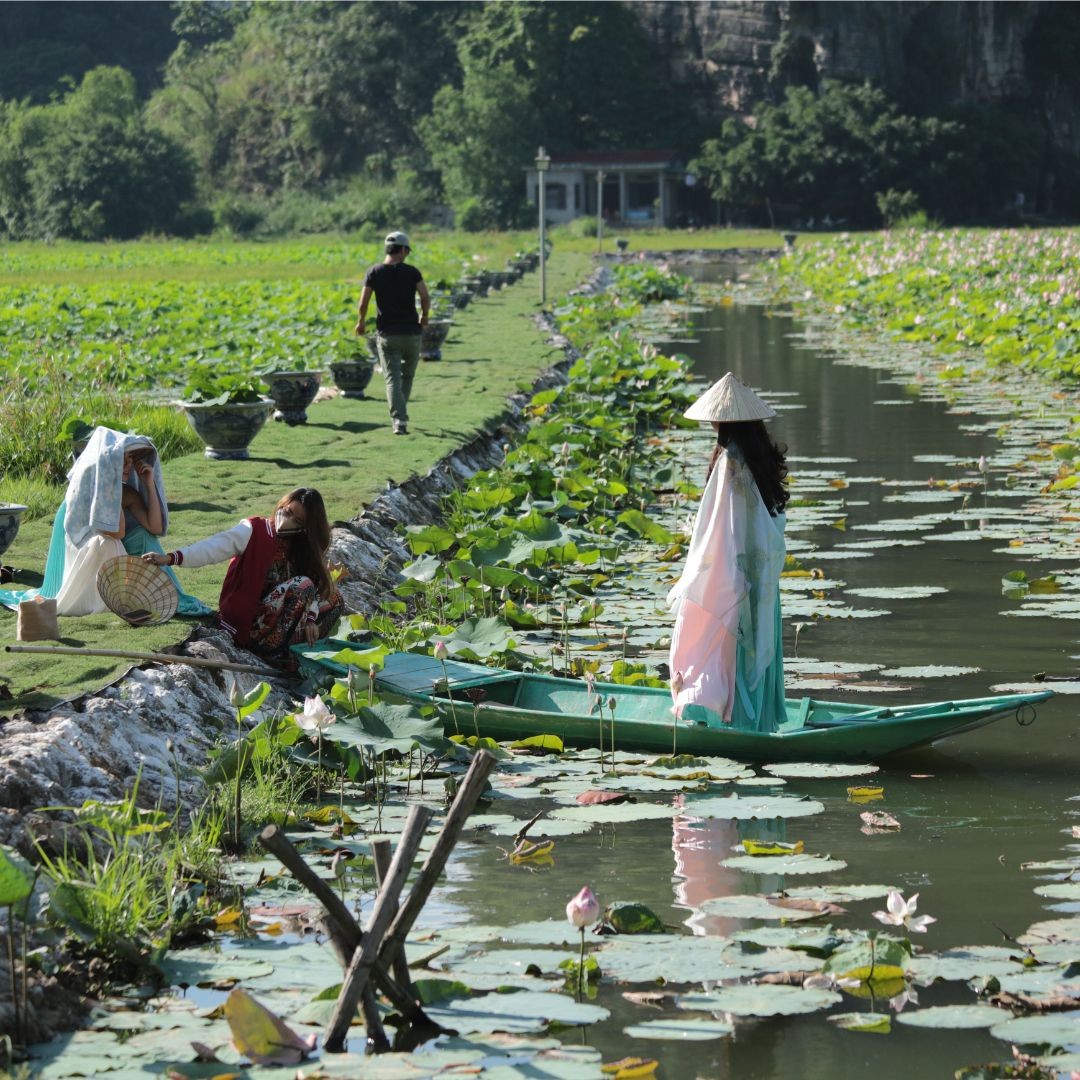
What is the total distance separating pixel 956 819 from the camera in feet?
19.2

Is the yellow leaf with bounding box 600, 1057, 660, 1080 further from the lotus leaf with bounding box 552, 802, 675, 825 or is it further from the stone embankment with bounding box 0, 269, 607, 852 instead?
the lotus leaf with bounding box 552, 802, 675, 825

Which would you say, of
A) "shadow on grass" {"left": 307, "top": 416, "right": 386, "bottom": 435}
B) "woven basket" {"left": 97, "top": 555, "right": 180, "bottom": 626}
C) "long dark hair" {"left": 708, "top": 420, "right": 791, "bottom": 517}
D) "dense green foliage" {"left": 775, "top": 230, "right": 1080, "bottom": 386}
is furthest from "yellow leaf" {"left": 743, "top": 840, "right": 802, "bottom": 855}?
"dense green foliage" {"left": 775, "top": 230, "right": 1080, "bottom": 386}

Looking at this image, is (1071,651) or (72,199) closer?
(1071,651)

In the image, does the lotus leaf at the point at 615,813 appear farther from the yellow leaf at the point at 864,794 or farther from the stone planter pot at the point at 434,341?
the stone planter pot at the point at 434,341

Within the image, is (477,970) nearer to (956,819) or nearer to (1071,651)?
(956,819)

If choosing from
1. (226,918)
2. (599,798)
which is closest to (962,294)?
(599,798)

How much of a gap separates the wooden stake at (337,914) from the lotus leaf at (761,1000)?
2.17 feet

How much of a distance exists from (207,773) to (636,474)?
7541 millimetres

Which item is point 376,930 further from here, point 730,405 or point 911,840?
point 730,405

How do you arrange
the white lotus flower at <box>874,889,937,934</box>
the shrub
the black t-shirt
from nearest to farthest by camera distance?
1. the white lotus flower at <box>874,889,937,934</box>
2. the black t-shirt
3. the shrub

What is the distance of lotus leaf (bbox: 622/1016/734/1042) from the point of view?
411 cm

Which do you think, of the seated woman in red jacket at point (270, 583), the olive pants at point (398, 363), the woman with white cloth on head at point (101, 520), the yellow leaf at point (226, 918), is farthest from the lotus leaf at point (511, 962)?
the olive pants at point (398, 363)

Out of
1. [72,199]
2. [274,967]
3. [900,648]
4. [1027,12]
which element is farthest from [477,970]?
[1027,12]

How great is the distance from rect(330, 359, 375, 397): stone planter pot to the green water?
19.3ft
